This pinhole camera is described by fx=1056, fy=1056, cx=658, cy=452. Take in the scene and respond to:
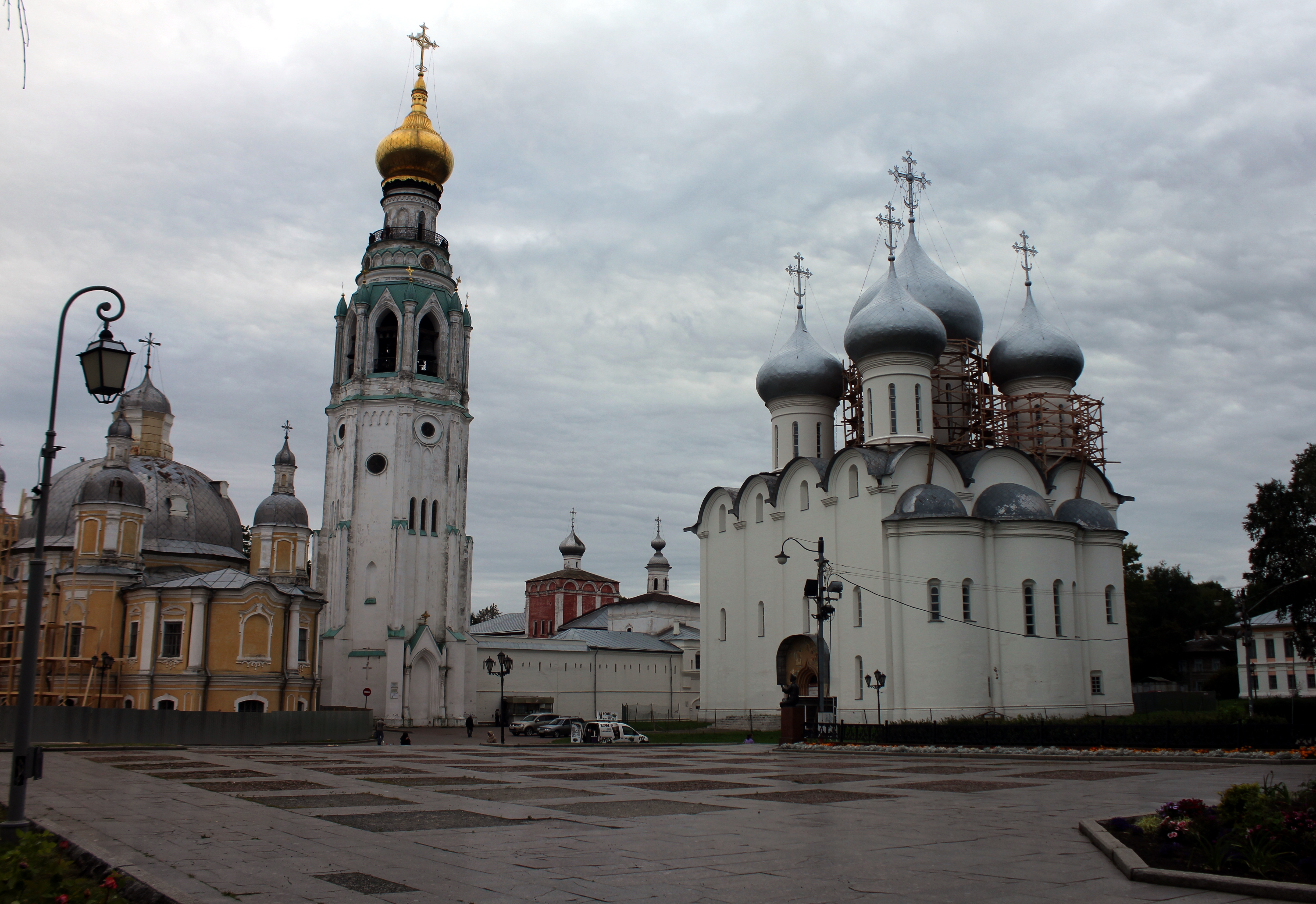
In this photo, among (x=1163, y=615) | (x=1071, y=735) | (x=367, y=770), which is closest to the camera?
(x=367, y=770)

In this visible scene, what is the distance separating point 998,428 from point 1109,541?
245 inches

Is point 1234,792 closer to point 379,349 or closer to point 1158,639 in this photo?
point 379,349

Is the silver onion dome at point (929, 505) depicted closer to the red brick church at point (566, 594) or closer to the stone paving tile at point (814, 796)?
the stone paving tile at point (814, 796)

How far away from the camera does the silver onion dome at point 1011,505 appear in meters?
35.0

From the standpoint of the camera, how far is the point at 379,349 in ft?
160

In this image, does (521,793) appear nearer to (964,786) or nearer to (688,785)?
(688,785)

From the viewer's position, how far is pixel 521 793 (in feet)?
44.7

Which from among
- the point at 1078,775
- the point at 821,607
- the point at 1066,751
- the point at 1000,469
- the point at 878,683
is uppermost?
the point at 1000,469

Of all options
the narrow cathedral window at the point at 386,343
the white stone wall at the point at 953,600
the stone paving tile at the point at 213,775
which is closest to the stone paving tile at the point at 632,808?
the stone paving tile at the point at 213,775

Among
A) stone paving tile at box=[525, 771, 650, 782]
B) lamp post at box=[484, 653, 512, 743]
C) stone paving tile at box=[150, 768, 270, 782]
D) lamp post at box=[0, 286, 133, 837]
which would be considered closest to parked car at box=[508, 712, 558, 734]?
lamp post at box=[484, 653, 512, 743]

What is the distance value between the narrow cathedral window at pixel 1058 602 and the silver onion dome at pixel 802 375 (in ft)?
38.7

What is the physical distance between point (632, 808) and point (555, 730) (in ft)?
92.2

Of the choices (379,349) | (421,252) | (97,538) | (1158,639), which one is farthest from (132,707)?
(1158,639)

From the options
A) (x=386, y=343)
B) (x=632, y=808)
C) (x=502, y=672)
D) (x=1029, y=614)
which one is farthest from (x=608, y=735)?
(x=386, y=343)
